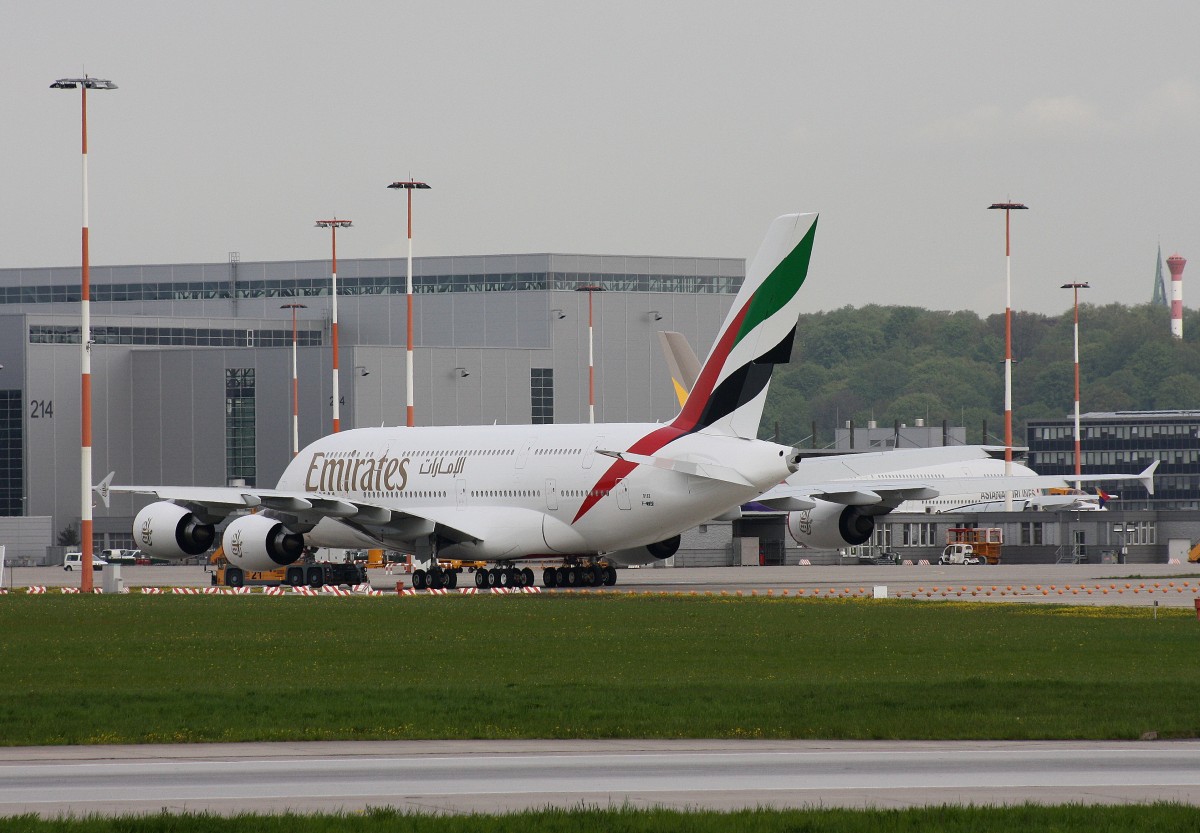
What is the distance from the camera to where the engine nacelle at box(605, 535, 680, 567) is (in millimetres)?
56125

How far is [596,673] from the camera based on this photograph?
2612cm

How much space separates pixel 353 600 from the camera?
4703 cm

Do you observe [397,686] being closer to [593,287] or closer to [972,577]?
[972,577]

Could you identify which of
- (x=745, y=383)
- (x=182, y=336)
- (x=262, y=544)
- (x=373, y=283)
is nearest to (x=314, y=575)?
(x=262, y=544)

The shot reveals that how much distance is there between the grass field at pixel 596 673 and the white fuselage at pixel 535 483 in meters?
7.80

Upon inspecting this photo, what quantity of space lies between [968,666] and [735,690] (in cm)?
501

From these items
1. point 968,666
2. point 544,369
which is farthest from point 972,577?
point 544,369

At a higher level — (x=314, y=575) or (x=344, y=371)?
(x=344, y=371)

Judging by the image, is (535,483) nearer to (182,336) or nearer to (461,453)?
(461,453)

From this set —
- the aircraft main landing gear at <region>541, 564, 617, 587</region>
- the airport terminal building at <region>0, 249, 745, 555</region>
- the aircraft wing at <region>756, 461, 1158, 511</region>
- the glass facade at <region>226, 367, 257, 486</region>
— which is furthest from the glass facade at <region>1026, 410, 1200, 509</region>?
the aircraft main landing gear at <region>541, 564, 617, 587</region>

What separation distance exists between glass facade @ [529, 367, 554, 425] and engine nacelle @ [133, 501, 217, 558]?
210 feet

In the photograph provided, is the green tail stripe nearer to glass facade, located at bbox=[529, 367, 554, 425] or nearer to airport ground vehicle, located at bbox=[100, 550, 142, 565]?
airport ground vehicle, located at bbox=[100, 550, 142, 565]

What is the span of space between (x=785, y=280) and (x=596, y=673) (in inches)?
904

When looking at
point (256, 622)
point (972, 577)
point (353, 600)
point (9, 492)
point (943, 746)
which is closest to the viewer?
point (943, 746)
